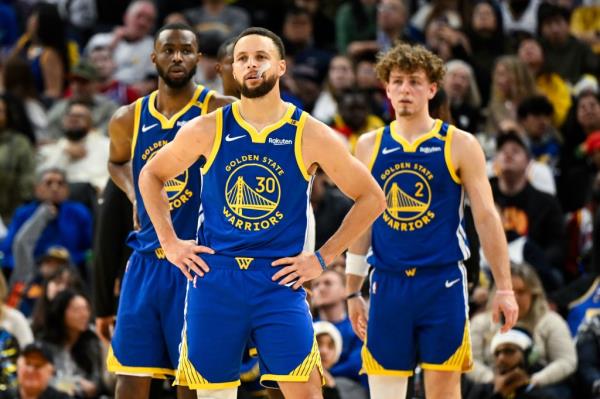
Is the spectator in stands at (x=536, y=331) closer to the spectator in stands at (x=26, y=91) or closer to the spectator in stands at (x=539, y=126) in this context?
the spectator in stands at (x=539, y=126)

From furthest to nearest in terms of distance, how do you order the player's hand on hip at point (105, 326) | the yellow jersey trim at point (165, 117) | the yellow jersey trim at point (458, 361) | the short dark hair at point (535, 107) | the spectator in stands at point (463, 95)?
the short dark hair at point (535, 107), the spectator in stands at point (463, 95), the player's hand on hip at point (105, 326), the yellow jersey trim at point (458, 361), the yellow jersey trim at point (165, 117)

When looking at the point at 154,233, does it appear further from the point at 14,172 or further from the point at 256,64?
the point at 14,172

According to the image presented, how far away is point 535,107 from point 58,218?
4.92m

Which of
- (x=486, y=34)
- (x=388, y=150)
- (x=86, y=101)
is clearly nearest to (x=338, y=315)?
(x=388, y=150)

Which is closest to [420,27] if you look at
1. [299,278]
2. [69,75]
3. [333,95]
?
[333,95]

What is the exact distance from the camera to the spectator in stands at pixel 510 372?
375 inches

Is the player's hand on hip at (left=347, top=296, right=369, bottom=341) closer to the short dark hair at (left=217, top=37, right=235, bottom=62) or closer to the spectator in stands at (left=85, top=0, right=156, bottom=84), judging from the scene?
the short dark hair at (left=217, top=37, right=235, bottom=62)

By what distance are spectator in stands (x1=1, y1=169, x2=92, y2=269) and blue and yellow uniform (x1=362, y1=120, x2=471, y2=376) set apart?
5373 mm

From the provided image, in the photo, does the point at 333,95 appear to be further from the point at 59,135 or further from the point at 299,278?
the point at 299,278

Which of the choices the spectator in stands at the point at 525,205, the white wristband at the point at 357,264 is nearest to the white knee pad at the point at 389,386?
the white wristband at the point at 357,264

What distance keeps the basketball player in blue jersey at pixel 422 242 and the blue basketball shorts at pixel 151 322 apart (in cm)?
120

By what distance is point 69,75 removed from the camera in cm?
1527

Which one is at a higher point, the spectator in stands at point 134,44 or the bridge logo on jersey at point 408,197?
the spectator in stands at point 134,44

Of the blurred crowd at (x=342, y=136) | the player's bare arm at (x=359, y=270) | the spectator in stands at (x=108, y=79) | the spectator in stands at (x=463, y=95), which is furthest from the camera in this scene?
the spectator in stands at (x=108, y=79)
